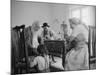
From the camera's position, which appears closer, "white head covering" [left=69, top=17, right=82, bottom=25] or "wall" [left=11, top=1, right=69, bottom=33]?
"wall" [left=11, top=1, right=69, bottom=33]

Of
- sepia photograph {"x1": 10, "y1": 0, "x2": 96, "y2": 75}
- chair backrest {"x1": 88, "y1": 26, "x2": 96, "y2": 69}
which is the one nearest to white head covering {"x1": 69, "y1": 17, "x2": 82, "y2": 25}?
sepia photograph {"x1": 10, "y1": 0, "x2": 96, "y2": 75}

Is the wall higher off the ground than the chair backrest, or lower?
higher

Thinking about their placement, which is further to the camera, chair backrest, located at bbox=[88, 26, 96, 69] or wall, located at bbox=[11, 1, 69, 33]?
chair backrest, located at bbox=[88, 26, 96, 69]

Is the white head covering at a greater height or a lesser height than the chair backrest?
greater

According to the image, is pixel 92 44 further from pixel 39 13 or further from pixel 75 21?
pixel 39 13

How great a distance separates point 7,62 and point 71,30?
2.85ft

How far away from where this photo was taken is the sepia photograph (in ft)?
6.31

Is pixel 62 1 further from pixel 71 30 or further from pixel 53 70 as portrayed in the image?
pixel 53 70

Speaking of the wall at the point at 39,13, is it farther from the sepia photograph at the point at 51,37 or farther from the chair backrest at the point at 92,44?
the chair backrest at the point at 92,44

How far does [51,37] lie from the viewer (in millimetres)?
2016

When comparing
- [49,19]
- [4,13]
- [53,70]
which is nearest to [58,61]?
[53,70]

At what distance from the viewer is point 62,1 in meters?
2.04

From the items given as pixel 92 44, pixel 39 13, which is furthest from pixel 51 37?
pixel 92 44

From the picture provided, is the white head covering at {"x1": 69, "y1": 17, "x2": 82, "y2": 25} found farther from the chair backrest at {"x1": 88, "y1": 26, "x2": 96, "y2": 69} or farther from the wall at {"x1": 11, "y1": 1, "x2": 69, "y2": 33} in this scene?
the chair backrest at {"x1": 88, "y1": 26, "x2": 96, "y2": 69}
